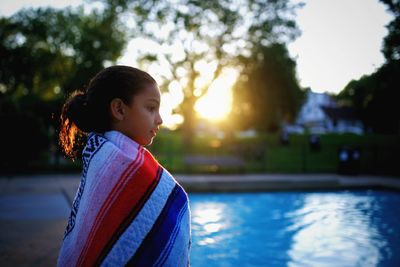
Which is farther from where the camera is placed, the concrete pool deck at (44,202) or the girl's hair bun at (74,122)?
the concrete pool deck at (44,202)

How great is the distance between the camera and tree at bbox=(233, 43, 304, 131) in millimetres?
38750

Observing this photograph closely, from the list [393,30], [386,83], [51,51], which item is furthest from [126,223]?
[51,51]

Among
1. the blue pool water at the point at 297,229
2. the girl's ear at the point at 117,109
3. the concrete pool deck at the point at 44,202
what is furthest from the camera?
the blue pool water at the point at 297,229

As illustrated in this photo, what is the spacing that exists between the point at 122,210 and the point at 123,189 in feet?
0.29

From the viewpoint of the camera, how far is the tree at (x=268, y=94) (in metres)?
38.8

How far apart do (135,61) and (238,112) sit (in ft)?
65.4

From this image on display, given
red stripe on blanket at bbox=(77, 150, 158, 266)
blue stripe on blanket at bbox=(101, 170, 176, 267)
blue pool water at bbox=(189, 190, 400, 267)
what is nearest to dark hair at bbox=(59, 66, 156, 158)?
red stripe on blanket at bbox=(77, 150, 158, 266)

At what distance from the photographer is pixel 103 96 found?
1.52m

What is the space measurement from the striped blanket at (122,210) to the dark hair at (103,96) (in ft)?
0.35

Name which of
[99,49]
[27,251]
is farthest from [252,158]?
[99,49]

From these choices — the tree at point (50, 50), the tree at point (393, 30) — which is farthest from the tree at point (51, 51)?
the tree at point (393, 30)

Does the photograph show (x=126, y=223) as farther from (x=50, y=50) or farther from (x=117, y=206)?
(x=50, y=50)

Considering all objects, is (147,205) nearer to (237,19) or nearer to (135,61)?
(237,19)

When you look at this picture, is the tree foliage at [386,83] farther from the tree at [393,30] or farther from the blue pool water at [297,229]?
the blue pool water at [297,229]
